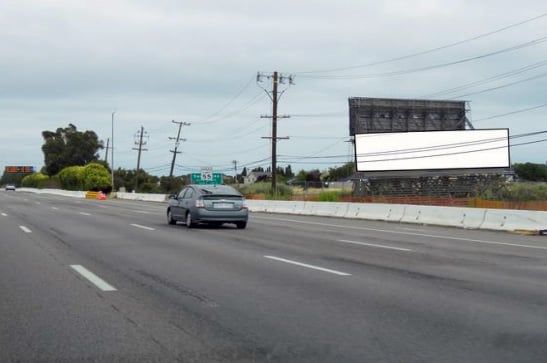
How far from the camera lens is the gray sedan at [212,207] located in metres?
21.5

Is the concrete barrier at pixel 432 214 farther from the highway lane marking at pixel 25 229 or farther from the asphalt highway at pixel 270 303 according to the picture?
the highway lane marking at pixel 25 229

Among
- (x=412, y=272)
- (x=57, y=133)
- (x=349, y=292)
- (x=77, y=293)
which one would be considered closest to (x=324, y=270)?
(x=412, y=272)

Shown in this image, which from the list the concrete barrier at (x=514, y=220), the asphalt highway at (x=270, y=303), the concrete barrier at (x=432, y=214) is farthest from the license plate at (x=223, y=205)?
the concrete barrier at (x=514, y=220)

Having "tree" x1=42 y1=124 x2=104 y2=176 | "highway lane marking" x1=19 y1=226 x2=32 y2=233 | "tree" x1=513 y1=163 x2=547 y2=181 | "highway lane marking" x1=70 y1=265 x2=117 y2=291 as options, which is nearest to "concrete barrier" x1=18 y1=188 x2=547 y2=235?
"highway lane marking" x1=19 y1=226 x2=32 y2=233

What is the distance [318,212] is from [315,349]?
28.2 m

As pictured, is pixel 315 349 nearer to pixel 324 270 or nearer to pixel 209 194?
pixel 324 270

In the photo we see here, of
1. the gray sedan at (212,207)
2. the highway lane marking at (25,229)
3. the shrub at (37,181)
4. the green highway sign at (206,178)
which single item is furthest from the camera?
the shrub at (37,181)

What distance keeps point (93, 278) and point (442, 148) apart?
5920cm

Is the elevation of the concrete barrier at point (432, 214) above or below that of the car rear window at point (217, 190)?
below

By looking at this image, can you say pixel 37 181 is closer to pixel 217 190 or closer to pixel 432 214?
pixel 432 214

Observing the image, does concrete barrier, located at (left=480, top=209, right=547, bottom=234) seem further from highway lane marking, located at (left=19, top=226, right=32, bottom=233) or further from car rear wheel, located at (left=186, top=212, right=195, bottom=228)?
highway lane marking, located at (left=19, top=226, right=32, bottom=233)

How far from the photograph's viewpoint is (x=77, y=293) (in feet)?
30.0

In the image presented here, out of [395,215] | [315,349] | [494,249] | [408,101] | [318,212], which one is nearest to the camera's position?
[315,349]

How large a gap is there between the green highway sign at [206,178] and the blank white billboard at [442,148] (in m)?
18.4
